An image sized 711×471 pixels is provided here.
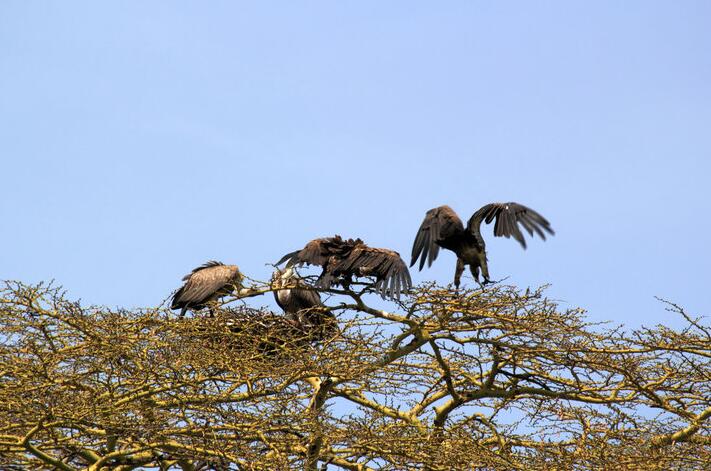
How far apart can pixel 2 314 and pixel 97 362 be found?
1.24m

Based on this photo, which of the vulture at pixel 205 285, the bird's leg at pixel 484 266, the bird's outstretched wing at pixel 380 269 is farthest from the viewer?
the vulture at pixel 205 285

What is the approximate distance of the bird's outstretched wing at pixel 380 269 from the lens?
11.1 meters

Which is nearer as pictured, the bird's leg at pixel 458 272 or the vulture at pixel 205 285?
the bird's leg at pixel 458 272

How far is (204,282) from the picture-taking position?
14164mm

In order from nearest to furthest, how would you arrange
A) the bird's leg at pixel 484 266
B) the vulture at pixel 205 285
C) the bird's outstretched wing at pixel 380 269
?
the bird's outstretched wing at pixel 380 269
the bird's leg at pixel 484 266
the vulture at pixel 205 285

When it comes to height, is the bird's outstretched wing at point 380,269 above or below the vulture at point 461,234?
below

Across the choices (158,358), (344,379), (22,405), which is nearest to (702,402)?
(344,379)

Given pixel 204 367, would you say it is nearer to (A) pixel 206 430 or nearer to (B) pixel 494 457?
(A) pixel 206 430

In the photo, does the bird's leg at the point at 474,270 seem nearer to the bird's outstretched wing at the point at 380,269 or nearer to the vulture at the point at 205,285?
the bird's outstretched wing at the point at 380,269

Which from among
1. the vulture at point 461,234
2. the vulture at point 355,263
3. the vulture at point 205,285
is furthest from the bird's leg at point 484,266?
the vulture at point 205,285

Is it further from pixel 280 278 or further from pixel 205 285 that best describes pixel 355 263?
pixel 205 285

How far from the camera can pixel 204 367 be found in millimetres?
11828

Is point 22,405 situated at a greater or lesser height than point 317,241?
lesser

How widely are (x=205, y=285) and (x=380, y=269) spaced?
11.9 ft
